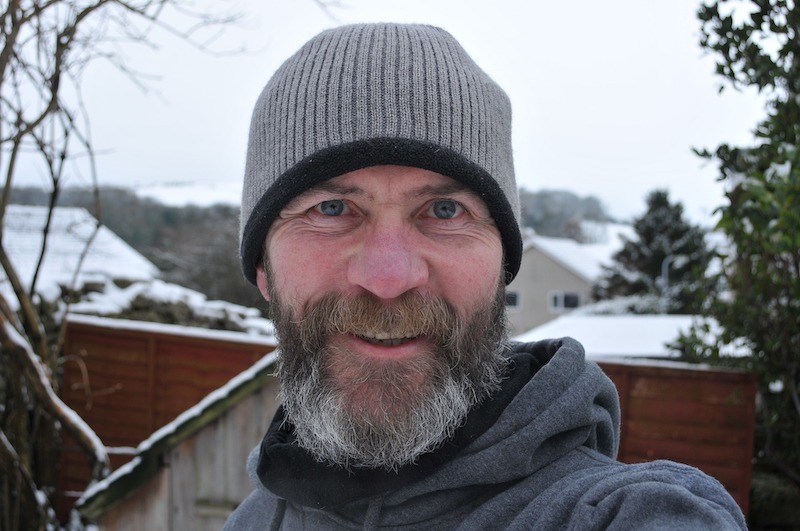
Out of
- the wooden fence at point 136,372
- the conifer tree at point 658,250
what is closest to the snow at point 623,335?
the wooden fence at point 136,372

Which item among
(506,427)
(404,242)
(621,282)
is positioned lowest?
(621,282)

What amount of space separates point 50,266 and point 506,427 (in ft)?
23.1

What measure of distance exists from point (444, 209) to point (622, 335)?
16.3 ft

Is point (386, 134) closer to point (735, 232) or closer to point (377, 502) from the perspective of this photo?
point (377, 502)

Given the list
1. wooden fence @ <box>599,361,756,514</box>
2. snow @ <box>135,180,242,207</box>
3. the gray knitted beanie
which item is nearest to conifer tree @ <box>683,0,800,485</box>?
wooden fence @ <box>599,361,756,514</box>

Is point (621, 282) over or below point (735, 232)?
below

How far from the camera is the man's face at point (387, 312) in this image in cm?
108

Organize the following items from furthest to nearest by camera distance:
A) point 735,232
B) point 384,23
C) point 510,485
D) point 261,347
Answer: point 261,347, point 735,232, point 384,23, point 510,485

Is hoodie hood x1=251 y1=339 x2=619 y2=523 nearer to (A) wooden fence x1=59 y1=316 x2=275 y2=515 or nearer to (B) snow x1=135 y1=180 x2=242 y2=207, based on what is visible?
(A) wooden fence x1=59 y1=316 x2=275 y2=515

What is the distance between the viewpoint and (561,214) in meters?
58.3

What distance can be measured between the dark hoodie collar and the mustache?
14cm

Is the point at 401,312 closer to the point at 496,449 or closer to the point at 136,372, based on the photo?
the point at 496,449

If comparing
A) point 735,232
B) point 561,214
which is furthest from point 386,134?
point 561,214

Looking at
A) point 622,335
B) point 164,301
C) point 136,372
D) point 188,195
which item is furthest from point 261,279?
point 188,195
